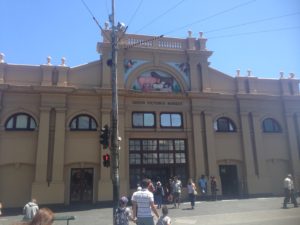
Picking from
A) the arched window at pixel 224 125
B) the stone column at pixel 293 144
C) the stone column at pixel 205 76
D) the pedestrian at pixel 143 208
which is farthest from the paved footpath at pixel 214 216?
the stone column at pixel 205 76

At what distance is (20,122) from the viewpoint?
22391mm

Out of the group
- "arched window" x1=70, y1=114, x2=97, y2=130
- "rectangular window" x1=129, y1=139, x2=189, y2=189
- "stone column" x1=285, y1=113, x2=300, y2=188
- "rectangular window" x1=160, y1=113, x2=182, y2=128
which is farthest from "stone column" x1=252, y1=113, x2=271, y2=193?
"arched window" x1=70, y1=114, x2=97, y2=130

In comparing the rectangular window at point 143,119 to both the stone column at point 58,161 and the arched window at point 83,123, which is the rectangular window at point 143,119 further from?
the stone column at point 58,161

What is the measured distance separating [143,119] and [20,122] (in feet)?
29.7

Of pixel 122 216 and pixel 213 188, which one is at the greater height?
pixel 213 188

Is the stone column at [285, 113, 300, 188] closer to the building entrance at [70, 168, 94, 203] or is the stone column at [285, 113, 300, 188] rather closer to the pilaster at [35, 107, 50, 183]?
the building entrance at [70, 168, 94, 203]

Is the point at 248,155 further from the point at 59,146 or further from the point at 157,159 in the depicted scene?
the point at 59,146

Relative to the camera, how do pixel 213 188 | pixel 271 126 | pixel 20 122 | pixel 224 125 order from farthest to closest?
pixel 271 126, pixel 224 125, pixel 213 188, pixel 20 122

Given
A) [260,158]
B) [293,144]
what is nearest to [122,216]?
[260,158]

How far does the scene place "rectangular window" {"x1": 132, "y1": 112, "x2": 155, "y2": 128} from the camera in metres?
24.4

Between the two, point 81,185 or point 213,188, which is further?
point 213,188

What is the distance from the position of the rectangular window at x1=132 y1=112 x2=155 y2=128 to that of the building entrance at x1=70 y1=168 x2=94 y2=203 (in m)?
4.98

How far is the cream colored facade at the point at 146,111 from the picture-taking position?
21.8 metres

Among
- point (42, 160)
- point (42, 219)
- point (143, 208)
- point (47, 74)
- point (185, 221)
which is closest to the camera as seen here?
point (42, 219)
